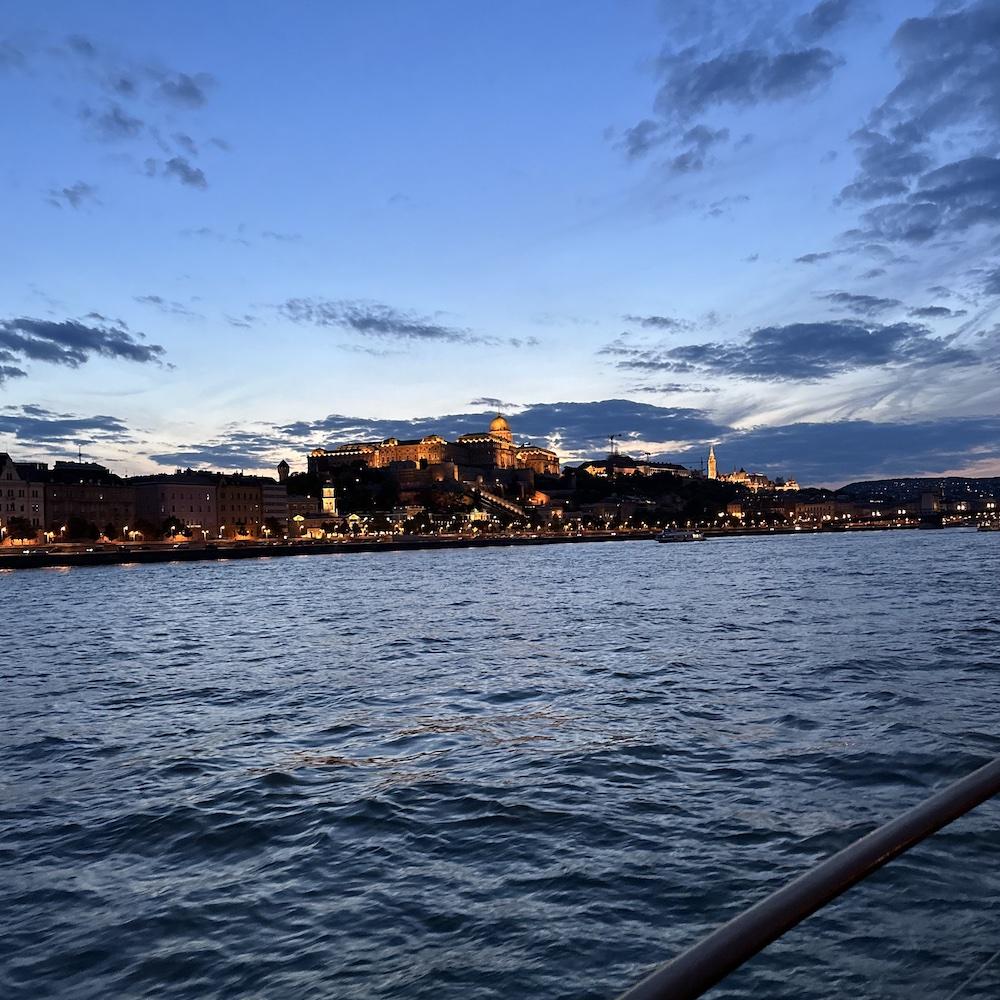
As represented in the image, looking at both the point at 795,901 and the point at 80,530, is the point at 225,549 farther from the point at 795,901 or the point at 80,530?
the point at 795,901

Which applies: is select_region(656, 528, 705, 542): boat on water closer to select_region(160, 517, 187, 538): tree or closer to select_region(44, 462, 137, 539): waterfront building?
select_region(160, 517, 187, 538): tree

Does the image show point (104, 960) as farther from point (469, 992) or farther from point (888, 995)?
point (888, 995)

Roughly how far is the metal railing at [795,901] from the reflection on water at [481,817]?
3.12 meters

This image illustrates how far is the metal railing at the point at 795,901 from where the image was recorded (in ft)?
4.80

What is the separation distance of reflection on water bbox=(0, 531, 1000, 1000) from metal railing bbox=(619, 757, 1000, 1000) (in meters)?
3.12

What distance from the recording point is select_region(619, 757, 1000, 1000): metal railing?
4.80ft

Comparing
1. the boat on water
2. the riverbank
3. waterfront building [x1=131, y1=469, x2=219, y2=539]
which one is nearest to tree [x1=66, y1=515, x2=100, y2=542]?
the riverbank

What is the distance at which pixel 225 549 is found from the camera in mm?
116062

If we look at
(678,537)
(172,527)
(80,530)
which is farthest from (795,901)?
(678,537)

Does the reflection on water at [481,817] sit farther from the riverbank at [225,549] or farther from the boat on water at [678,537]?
the boat on water at [678,537]

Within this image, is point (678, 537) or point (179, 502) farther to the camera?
point (678, 537)

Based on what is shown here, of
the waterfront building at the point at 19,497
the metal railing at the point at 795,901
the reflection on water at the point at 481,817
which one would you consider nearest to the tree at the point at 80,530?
the waterfront building at the point at 19,497

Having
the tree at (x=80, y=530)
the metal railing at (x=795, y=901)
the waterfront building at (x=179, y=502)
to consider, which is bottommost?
the metal railing at (x=795, y=901)

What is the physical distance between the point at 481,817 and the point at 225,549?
368 feet
